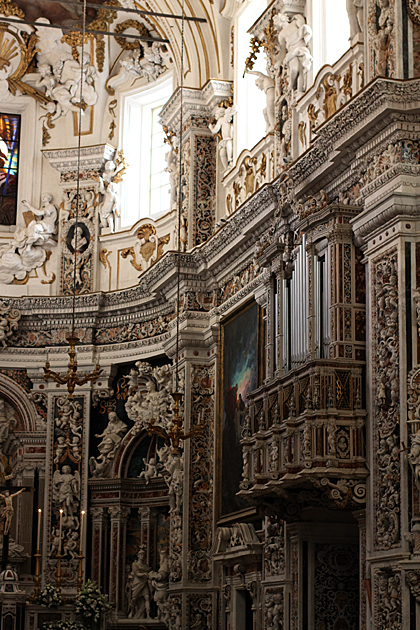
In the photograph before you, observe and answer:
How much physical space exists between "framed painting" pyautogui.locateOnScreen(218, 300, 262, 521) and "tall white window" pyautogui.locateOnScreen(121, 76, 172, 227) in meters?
5.59

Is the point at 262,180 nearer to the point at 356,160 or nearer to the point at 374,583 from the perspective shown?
the point at 356,160

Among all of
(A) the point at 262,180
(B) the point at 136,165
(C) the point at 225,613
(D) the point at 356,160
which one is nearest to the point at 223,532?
(C) the point at 225,613

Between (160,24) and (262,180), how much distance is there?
656 cm

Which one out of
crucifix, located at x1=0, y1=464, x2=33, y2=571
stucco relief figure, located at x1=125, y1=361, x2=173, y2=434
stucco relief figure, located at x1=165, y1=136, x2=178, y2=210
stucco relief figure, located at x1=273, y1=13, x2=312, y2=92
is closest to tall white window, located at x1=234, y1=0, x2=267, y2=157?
stucco relief figure, located at x1=273, y1=13, x2=312, y2=92

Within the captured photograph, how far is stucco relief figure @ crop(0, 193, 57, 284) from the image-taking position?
25.8 meters

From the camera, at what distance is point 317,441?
46.6ft

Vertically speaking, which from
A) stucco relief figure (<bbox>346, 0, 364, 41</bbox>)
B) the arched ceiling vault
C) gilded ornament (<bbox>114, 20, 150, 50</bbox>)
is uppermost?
gilded ornament (<bbox>114, 20, 150, 50</bbox>)

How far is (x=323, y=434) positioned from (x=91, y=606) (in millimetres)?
8849

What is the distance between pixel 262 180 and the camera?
65.1 ft

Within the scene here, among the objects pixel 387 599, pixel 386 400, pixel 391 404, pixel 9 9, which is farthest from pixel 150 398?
pixel 387 599

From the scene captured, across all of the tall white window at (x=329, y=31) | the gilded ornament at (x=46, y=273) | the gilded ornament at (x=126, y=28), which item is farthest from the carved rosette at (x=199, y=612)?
the gilded ornament at (x=126, y=28)

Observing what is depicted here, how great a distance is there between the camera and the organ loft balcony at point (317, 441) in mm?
14055

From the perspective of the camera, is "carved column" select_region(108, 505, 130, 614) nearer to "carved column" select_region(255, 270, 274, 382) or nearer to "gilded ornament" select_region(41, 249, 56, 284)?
"gilded ornament" select_region(41, 249, 56, 284)

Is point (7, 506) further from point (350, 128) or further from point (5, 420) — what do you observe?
point (350, 128)
